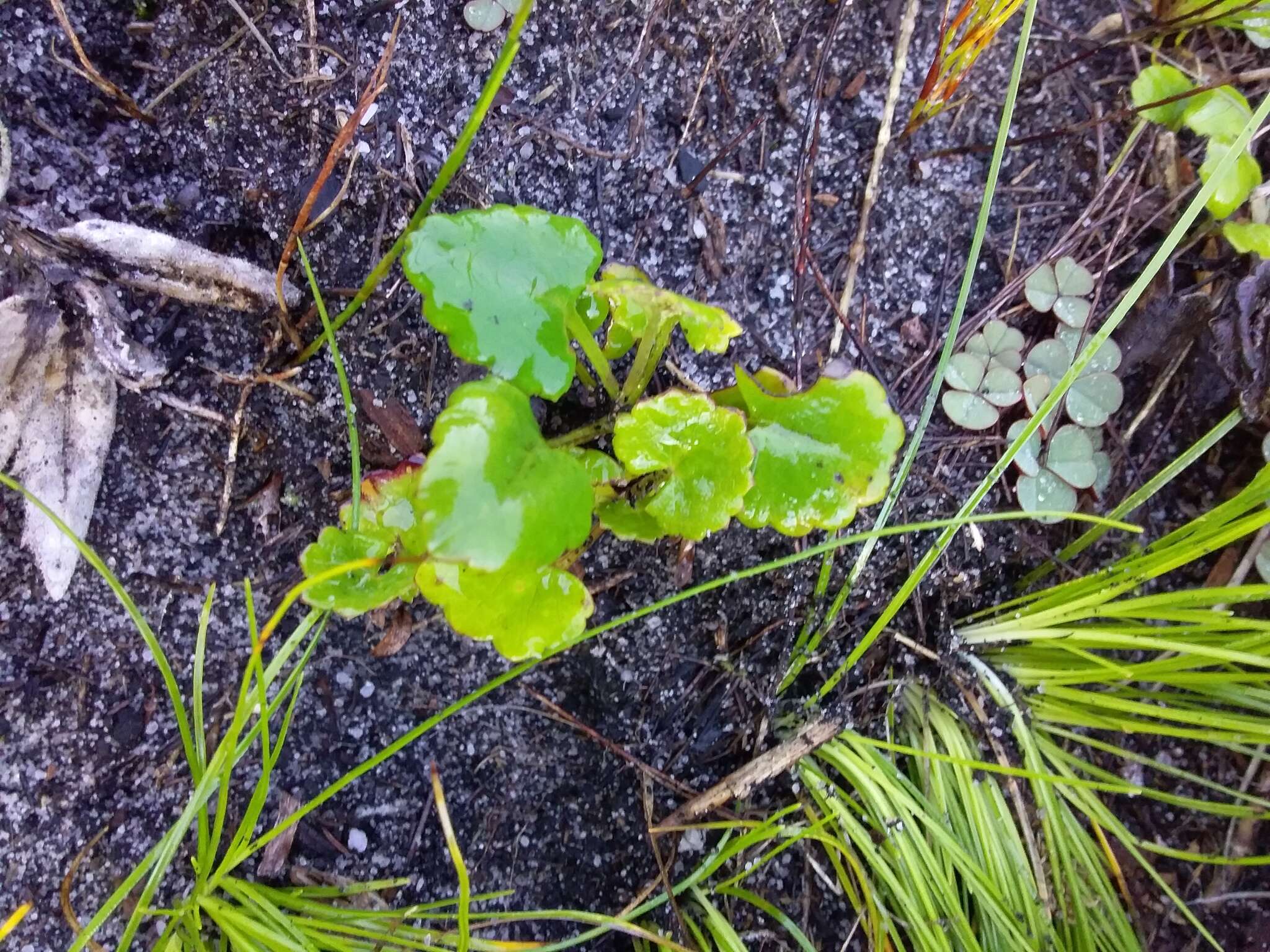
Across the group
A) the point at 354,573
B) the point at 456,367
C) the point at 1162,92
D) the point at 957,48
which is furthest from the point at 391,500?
the point at 1162,92

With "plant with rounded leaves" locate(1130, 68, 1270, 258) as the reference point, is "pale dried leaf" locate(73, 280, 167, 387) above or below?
below

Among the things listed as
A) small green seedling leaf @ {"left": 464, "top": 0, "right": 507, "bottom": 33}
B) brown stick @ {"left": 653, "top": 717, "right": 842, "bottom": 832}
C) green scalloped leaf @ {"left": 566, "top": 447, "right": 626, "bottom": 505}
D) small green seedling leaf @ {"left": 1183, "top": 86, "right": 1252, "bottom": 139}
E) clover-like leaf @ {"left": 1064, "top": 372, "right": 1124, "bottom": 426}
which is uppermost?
small green seedling leaf @ {"left": 1183, "top": 86, "right": 1252, "bottom": 139}

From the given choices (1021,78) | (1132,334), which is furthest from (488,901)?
(1021,78)

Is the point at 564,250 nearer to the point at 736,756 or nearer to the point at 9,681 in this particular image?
the point at 736,756

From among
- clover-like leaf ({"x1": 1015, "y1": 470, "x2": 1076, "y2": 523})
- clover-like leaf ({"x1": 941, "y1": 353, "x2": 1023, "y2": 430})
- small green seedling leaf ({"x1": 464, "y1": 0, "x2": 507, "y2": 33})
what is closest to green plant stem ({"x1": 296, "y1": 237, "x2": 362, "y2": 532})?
small green seedling leaf ({"x1": 464, "y1": 0, "x2": 507, "y2": 33})

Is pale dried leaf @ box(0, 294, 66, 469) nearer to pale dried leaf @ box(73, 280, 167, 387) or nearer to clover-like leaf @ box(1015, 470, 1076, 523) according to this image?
pale dried leaf @ box(73, 280, 167, 387)

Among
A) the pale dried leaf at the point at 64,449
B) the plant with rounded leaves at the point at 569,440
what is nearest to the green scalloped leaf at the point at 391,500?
the plant with rounded leaves at the point at 569,440

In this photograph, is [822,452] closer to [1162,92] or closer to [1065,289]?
[1065,289]
